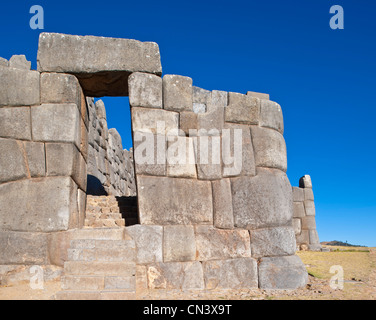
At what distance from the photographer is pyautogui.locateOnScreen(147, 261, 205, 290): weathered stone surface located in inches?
180

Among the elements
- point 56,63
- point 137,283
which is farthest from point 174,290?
Result: point 56,63

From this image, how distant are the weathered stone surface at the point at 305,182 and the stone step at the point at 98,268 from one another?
978 cm

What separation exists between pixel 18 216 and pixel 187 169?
2438 millimetres

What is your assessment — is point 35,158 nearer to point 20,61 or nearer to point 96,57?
point 96,57

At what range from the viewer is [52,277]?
14.8 ft

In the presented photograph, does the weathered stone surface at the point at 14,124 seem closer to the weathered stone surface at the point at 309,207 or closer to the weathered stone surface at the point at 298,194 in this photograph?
the weathered stone surface at the point at 298,194

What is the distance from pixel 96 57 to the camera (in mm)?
5160

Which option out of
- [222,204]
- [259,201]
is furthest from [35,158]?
[259,201]

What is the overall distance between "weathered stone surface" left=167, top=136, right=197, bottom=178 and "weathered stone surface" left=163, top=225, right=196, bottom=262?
31.1 inches

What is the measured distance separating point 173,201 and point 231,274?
4.36 ft

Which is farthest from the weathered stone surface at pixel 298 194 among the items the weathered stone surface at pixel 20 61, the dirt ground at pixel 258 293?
the weathered stone surface at pixel 20 61

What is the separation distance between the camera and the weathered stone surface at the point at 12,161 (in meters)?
4.75

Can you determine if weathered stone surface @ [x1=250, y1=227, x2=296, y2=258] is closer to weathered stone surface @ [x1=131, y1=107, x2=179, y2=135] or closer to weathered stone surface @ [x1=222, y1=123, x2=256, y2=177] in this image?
weathered stone surface @ [x1=222, y1=123, x2=256, y2=177]
